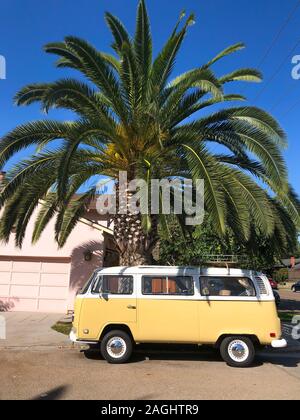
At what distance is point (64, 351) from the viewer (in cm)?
981

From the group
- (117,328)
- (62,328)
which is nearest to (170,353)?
(117,328)

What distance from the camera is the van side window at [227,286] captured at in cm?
888

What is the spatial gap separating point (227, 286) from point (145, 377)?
8.78 feet

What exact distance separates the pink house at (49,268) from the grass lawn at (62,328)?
3.06 m

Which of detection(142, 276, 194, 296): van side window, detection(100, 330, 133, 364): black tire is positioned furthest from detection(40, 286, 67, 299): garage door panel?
detection(142, 276, 194, 296): van side window

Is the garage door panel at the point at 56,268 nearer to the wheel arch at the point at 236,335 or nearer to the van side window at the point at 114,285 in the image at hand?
the van side window at the point at 114,285

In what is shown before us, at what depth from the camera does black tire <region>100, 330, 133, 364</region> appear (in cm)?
864

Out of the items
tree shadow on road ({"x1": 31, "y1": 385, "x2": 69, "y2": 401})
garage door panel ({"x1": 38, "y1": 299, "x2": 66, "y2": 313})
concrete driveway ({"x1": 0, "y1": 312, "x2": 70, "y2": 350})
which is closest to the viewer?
tree shadow on road ({"x1": 31, "y1": 385, "x2": 69, "y2": 401})

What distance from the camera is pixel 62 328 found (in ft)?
41.0

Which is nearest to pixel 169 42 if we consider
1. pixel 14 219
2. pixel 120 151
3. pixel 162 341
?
pixel 120 151

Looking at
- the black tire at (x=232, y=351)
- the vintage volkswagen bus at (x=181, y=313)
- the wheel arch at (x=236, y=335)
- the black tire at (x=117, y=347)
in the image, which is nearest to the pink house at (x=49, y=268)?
the vintage volkswagen bus at (x=181, y=313)

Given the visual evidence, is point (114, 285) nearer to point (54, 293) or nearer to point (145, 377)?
point (145, 377)

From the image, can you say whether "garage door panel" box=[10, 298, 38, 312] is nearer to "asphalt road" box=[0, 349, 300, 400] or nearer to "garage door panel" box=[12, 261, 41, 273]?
"garage door panel" box=[12, 261, 41, 273]

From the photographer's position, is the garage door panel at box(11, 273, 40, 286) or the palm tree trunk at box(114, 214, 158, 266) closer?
the palm tree trunk at box(114, 214, 158, 266)
